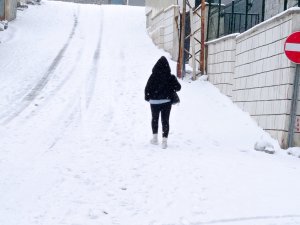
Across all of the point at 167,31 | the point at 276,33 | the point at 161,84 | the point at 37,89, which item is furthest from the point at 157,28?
the point at 161,84

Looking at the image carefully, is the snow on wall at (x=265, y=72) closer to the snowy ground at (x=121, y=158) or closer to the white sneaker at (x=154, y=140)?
the snowy ground at (x=121, y=158)

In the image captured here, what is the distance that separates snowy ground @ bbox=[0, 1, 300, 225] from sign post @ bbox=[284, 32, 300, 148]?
1.41 ft

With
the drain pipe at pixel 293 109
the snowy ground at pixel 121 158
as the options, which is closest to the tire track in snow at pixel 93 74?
the snowy ground at pixel 121 158

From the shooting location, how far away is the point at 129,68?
59.7 ft

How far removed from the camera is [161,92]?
8875mm

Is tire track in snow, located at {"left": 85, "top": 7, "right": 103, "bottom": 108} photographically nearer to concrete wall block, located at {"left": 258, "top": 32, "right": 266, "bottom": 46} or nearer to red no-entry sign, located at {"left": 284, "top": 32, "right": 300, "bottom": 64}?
concrete wall block, located at {"left": 258, "top": 32, "right": 266, "bottom": 46}

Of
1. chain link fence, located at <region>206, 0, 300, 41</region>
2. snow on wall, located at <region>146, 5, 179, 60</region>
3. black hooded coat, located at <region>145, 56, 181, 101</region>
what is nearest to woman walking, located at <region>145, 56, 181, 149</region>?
black hooded coat, located at <region>145, 56, 181, 101</region>

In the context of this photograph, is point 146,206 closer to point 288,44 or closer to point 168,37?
point 288,44

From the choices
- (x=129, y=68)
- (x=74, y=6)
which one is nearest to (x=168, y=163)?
(x=129, y=68)

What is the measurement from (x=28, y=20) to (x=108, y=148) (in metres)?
22.0

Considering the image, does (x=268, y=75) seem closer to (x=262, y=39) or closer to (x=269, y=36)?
(x=269, y=36)

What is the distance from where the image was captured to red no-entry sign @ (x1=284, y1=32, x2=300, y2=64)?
311 inches

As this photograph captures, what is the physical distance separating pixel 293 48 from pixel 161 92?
2.58 meters

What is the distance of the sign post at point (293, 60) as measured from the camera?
7922mm
